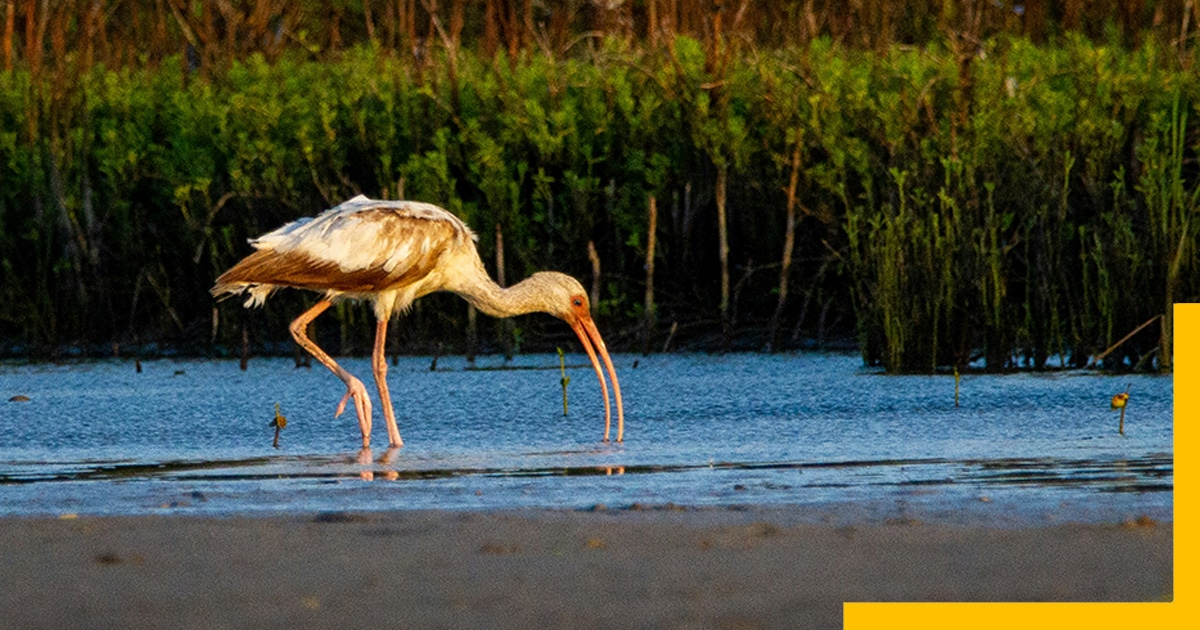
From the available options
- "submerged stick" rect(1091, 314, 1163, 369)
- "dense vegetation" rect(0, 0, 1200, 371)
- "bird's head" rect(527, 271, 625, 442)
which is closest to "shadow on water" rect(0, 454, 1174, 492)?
"bird's head" rect(527, 271, 625, 442)

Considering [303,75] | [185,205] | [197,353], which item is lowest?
[197,353]

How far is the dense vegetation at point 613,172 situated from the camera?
1036 cm

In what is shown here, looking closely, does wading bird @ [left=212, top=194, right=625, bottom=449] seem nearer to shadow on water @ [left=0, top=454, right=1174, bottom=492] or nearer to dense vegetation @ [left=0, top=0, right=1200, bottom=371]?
dense vegetation @ [left=0, top=0, right=1200, bottom=371]

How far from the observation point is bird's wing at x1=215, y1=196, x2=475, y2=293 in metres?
8.69

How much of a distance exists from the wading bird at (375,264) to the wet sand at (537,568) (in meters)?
3.73

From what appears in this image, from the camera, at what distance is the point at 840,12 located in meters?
16.6

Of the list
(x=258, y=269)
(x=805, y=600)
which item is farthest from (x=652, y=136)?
(x=805, y=600)

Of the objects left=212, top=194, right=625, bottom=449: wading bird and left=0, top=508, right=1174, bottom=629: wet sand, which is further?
left=212, top=194, right=625, bottom=449: wading bird

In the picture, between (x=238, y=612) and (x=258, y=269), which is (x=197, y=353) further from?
(x=238, y=612)

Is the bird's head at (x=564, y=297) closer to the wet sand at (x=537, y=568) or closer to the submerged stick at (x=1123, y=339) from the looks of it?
the submerged stick at (x=1123, y=339)

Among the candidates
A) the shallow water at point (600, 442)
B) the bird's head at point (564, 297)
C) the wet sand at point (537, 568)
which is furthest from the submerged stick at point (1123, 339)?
the wet sand at point (537, 568)

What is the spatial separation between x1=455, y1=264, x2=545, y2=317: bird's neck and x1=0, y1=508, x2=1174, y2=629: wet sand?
468 cm

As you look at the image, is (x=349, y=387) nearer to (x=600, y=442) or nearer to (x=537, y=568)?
(x=600, y=442)

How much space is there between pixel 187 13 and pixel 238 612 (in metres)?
11.7
